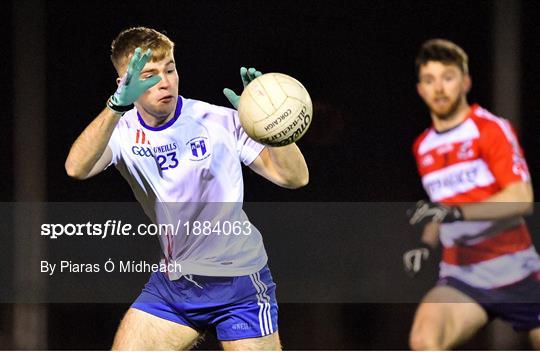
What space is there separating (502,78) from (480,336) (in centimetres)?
139

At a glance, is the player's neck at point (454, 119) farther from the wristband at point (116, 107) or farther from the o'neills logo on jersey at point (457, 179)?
the wristband at point (116, 107)

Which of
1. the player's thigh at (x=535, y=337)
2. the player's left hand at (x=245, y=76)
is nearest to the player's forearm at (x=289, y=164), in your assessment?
the player's left hand at (x=245, y=76)

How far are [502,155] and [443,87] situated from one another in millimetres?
494

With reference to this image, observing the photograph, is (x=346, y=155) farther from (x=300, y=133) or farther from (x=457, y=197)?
(x=300, y=133)

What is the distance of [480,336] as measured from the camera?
5.65 m

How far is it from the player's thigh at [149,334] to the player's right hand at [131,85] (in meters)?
0.85

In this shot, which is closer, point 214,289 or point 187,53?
point 214,289

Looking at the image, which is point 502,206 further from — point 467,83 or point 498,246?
point 467,83

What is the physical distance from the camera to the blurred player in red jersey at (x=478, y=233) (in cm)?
504

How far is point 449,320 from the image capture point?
4.97 m

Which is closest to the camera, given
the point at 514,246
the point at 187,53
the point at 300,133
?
the point at 300,133

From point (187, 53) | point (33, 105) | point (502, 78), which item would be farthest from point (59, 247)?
point (502, 78)

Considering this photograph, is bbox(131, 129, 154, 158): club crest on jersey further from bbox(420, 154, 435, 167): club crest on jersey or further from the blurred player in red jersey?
bbox(420, 154, 435, 167): club crest on jersey

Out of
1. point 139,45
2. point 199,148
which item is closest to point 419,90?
point 199,148
